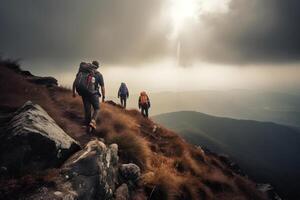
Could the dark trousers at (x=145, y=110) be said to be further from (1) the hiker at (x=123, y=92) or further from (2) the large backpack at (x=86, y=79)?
(2) the large backpack at (x=86, y=79)

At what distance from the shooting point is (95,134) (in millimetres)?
11008

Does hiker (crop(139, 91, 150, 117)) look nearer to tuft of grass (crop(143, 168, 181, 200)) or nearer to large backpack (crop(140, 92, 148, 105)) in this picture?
large backpack (crop(140, 92, 148, 105))

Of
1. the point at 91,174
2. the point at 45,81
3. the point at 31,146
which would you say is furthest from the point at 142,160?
the point at 45,81

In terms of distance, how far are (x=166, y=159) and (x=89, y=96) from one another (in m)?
4.67

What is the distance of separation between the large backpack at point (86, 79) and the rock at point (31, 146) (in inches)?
122

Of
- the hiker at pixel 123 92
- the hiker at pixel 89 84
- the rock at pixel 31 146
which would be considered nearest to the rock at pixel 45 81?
the hiker at pixel 123 92

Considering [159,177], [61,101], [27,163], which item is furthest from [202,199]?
[61,101]

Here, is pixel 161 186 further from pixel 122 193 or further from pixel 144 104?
pixel 144 104

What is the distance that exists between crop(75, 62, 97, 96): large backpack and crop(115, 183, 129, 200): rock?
424cm

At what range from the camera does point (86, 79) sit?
1069cm

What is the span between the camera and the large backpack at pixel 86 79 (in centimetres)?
1063

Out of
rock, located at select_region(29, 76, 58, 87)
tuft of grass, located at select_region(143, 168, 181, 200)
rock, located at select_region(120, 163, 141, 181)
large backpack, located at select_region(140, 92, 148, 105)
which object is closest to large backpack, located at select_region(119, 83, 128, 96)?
large backpack, located at select_region(140, 92, 148, 105)

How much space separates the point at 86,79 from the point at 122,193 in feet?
16.1

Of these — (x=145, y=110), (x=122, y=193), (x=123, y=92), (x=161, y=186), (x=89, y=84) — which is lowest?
(x=161, y=186)
